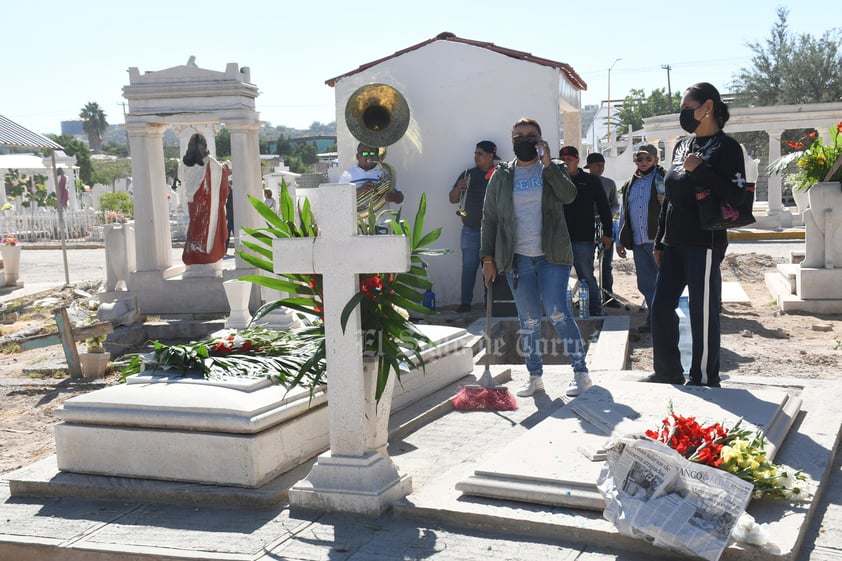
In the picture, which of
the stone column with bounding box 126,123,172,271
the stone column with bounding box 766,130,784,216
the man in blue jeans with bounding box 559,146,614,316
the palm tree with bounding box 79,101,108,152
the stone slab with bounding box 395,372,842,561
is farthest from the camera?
the palm tree with bounding box 79,101,108,152

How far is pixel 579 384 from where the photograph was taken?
19.4 feet

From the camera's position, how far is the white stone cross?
402 centimetres

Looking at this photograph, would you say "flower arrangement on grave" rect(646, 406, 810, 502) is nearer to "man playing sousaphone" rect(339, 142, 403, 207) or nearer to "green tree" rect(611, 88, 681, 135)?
"man playing sousaphone" rect(339, 142, 403, 207)

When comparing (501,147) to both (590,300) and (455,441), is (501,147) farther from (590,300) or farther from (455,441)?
(455,441)

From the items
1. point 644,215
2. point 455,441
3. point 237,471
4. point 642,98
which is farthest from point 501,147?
point 642,98

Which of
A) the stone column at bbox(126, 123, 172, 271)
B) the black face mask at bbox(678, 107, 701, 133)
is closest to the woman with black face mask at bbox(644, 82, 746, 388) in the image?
the black face mask at bbox(678, 107, 701, 133)

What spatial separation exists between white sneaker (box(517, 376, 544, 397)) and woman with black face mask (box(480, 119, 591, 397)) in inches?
0.5

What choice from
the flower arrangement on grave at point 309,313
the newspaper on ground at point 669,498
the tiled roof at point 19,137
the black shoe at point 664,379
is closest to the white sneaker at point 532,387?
the black shoe at point 664,379

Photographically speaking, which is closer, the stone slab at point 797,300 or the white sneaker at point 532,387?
the white sneaker at point 532,387

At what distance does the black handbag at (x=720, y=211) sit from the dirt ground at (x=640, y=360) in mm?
1148

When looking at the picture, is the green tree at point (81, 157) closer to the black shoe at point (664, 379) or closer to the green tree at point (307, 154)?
the green tree at point (307, 154)

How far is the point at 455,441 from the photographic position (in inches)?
202

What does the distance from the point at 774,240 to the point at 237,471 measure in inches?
743

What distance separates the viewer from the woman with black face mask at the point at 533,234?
576cm
